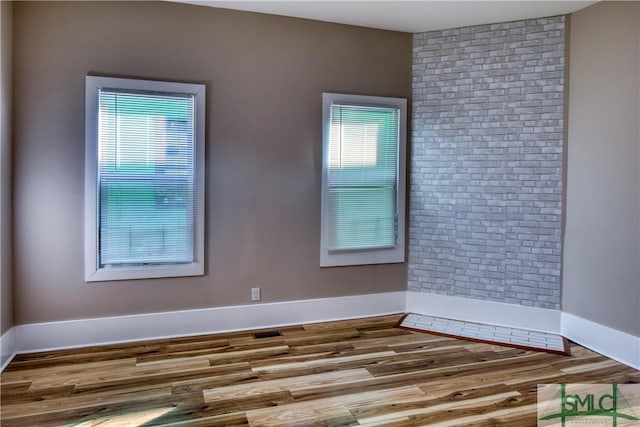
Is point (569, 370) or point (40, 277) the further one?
point (40, 277)

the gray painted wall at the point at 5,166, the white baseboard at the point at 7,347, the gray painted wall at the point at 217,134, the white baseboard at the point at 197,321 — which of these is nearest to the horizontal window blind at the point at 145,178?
the gray painted wall at the point at 217,134

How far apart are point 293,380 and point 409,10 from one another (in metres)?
2.94

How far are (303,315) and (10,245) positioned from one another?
7.48ft

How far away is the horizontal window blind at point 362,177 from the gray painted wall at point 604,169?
4.84 ft

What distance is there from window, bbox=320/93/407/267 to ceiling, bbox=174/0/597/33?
655 millimetres

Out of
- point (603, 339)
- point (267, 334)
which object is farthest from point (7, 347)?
point (603, 339)

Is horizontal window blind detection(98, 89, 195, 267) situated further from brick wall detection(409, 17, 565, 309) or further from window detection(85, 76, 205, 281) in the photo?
brick wall detection(409, 17, 565, 309)

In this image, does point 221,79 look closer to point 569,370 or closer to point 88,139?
point 88,139

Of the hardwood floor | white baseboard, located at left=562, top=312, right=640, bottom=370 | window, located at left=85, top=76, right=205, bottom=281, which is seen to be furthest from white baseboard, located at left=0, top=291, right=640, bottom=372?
window, located at left=85, top=76, right=205, bottom=281

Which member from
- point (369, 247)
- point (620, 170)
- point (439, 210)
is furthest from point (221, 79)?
point (620, 170)

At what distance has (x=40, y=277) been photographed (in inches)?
129

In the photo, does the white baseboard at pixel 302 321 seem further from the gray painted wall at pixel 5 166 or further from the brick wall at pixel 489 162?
the gray painted wall at pixel 5 166

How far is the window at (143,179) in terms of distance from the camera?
10.9ft

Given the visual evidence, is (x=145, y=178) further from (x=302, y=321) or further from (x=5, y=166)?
(x=302, y=321)
